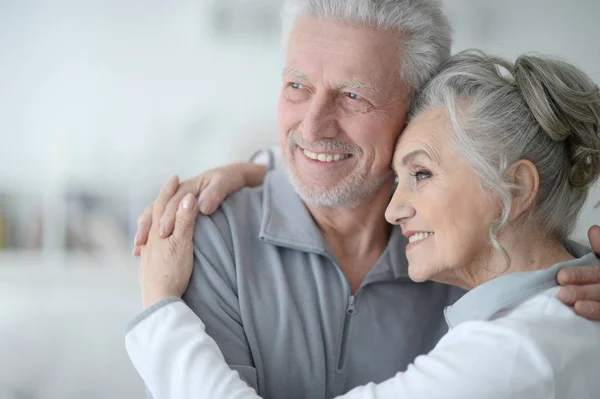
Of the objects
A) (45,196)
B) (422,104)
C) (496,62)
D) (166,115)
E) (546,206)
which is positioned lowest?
(45,196)

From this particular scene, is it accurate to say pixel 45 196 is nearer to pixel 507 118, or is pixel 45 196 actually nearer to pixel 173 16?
pixel 173 16

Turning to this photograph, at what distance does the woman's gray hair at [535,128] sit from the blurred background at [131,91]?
258 centimetres

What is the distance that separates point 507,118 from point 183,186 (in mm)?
794

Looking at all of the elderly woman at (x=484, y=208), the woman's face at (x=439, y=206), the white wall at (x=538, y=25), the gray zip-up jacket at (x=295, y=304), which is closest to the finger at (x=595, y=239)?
the elderly woman at (x=484, y=208)

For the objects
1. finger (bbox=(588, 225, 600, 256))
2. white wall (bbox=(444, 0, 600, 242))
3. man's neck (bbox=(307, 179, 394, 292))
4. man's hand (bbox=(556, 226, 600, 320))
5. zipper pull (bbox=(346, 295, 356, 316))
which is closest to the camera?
man's hand (bbox=(556, 226, 600, 320))

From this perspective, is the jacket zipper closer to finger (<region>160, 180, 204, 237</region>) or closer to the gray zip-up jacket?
the gray zip-up jacket

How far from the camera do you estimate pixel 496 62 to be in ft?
4.94

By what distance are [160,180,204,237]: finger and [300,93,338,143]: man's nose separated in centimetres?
30

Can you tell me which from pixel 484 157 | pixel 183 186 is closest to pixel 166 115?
pixel 183 186

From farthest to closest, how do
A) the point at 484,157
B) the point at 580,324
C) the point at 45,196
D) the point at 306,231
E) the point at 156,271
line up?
1. the point at 45,196
2. the point at 306,231
3. the point at 156,271
4. the point at 484,157
5. the point at 580,324

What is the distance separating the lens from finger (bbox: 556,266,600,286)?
4.12ft

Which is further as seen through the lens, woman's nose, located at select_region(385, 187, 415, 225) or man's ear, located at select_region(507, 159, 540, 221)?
woman's nose, located at select_region(385, 187, 415, 225)

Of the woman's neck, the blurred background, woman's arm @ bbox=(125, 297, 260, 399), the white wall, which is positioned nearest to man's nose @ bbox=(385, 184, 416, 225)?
the woman's neck

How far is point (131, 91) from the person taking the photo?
13.4ft
